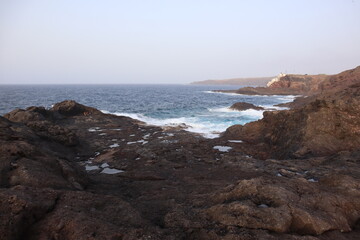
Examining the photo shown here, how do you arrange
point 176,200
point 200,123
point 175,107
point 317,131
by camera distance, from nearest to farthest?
point 176,200 → point 317,131 → point 200,123 → point 175,107

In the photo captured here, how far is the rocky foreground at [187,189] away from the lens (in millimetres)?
3943

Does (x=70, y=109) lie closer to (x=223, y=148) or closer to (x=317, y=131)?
(x=223, y=148)

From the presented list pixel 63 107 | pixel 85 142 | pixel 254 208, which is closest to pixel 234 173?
pixel 254 208

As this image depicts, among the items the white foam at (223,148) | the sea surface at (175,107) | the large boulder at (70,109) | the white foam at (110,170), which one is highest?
the large boulder at (70,109)

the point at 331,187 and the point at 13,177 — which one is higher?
the point at 13,177

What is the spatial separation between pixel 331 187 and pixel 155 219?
4.19m

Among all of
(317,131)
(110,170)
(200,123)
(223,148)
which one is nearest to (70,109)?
(200,123)

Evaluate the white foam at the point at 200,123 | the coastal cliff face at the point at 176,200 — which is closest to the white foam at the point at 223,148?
the coastal cliff face at the point at 176,200

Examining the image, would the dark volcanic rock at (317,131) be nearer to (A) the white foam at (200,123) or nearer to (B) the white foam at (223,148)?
(B) the white foam at (223,148)

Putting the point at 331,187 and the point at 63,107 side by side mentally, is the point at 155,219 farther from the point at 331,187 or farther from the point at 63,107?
the point at 63,107

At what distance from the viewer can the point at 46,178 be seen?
5395 millimetres

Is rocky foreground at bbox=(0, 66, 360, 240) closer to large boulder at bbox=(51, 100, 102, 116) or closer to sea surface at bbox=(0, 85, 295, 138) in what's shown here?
sea surface at bbox=(0, 85, 295, 138)

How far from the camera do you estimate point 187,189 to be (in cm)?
676

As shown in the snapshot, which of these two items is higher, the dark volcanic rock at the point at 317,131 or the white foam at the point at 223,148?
the dark volcanic rock at the point at 317,131
